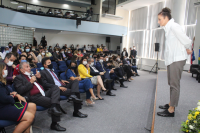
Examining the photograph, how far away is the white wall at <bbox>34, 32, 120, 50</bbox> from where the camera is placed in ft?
49.9

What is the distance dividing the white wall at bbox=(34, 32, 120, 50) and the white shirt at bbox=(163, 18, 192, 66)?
47.2ft

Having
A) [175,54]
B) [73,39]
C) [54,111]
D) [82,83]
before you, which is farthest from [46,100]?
[73,39]

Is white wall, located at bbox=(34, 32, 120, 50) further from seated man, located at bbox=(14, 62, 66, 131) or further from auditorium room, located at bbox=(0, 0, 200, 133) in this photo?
seated man, located at bbox=(14, 62, 66, 131)

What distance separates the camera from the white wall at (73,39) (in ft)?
49.9

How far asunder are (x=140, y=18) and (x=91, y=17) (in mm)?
4323

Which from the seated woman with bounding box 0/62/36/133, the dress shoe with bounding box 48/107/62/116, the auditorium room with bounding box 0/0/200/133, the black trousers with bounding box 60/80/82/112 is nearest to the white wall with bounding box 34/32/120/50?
the auditorium room with bounding box 0/0/200/133

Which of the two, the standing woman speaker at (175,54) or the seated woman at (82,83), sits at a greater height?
the standing woman speaker at (175,54)

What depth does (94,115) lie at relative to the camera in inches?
135

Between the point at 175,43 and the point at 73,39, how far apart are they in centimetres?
1509

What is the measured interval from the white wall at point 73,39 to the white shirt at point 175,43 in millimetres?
14375

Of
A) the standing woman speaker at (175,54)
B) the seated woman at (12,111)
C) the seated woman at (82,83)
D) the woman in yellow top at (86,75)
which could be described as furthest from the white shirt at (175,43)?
the woman in yellow top at (86,75)

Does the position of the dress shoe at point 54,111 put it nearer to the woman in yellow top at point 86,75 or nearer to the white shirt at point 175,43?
the woman in yellow top at point 86,75

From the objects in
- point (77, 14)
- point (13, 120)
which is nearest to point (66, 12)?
point (77, 14)

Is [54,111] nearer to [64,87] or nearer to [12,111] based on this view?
[12,111]
